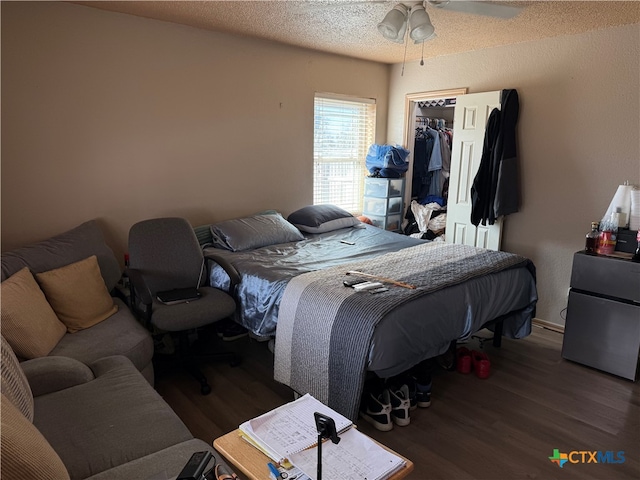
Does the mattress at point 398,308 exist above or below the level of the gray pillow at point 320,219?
below

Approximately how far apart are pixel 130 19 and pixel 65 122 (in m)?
0.88

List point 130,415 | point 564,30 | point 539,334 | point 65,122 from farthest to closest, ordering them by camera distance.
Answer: point 539,334, point 564,30, point 65,122, point 130,415

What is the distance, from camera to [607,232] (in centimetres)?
301

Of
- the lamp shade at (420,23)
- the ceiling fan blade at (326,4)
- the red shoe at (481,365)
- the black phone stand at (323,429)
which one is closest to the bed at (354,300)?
the red shoe at (481,365)

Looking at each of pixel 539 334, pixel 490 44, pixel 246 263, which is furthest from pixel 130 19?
pixel 539 334

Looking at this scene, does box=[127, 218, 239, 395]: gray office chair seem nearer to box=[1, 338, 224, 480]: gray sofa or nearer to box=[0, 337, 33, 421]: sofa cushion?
box=[1, 338, 224, 480]: gray sofa

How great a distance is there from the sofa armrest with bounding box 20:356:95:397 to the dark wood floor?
67cm

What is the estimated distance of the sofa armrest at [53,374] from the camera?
1847mm

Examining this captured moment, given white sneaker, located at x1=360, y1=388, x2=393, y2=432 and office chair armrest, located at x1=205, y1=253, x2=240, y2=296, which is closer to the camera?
white sneaker, located at x1=360, y1=388, x2=393, y2=432

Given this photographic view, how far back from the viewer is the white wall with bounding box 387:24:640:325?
3256 millimetres

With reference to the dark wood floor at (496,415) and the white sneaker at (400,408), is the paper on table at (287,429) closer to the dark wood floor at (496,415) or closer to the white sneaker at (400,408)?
the dark wood floor at (496,415)

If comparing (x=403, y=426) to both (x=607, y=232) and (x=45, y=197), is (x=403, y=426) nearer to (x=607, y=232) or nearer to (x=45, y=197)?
(x=607, y=232)

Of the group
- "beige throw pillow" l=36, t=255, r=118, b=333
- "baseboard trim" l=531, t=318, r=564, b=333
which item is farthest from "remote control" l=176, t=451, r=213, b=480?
"baseboard trim" l=531, t=318, r=564, b=333

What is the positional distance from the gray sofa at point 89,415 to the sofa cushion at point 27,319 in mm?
72
